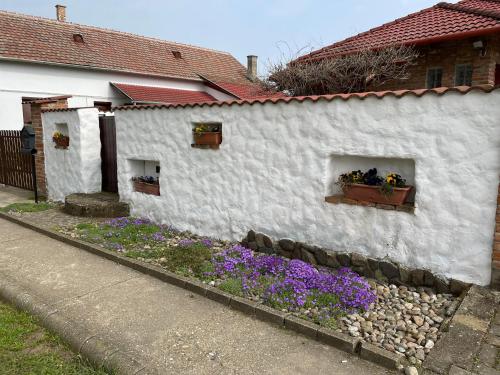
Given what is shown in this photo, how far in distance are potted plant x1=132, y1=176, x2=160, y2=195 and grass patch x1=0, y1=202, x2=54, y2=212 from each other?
243 cm

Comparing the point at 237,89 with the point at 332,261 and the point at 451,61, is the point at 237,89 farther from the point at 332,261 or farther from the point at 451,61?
the point at 332,261

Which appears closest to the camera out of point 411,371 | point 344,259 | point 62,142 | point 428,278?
point 411,371

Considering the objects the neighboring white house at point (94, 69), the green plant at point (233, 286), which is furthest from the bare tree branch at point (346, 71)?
the green plant at point (233, 286)

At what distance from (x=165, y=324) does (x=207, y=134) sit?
3005 mm

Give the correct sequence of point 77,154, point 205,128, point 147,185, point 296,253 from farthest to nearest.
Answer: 1. point 77,154
2. point 147,185
3. point 205,128
4. point 296,253

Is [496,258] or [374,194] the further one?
[374,194]

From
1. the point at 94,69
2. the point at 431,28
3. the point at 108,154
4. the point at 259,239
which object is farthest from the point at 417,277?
the point at 94,69

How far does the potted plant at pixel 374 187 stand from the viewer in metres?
4.25

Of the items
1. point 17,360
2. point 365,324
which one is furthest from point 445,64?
point 17,360

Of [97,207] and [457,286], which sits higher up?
[97,207]

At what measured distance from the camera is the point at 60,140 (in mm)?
8492

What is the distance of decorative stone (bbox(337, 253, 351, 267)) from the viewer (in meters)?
4.61

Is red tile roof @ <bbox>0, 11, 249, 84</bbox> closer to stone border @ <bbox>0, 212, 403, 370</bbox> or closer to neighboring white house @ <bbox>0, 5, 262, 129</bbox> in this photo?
neighboring white house @ <bbox>0, 5, 262, 129</bbox>

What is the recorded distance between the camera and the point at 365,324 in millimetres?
3471
